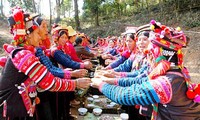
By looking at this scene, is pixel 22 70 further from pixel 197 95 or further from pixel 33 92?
pixel 197 95

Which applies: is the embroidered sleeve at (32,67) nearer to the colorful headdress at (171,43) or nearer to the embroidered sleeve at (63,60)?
the colorful headdress at (171,43)

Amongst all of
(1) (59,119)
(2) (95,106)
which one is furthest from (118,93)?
(1) (59,119)

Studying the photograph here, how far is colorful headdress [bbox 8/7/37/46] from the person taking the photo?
244 centimetres

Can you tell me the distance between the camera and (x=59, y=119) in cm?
401

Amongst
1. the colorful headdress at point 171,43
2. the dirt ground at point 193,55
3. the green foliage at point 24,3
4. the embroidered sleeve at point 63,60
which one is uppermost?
the green foliage at point 24,3

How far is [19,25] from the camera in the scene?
2449 mm

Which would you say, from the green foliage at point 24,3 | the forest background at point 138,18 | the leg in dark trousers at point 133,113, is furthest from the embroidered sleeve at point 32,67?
the green foliage at point 24,3

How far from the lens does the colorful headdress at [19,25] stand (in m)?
2.44

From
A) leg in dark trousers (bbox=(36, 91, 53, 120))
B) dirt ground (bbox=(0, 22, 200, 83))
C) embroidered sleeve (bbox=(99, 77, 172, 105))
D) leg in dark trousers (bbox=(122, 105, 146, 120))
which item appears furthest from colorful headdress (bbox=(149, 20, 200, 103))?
dirt ground (bbox=(0, 22, 200, 83))

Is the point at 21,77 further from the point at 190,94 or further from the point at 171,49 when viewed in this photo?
the point at 190,94

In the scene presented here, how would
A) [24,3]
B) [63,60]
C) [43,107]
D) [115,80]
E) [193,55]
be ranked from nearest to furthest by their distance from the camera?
[115,80], [43,107], [63,60], [193,55], [24,3]

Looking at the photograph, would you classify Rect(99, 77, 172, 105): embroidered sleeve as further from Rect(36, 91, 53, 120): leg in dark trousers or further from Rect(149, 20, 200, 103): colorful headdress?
Rect(36, 91, 53, 120): leg in dark trousers

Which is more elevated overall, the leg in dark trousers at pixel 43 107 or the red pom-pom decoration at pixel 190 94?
the red pom-pom decoration at pixel 190 94

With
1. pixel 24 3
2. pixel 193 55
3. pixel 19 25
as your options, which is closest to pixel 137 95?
pixel 19 25
